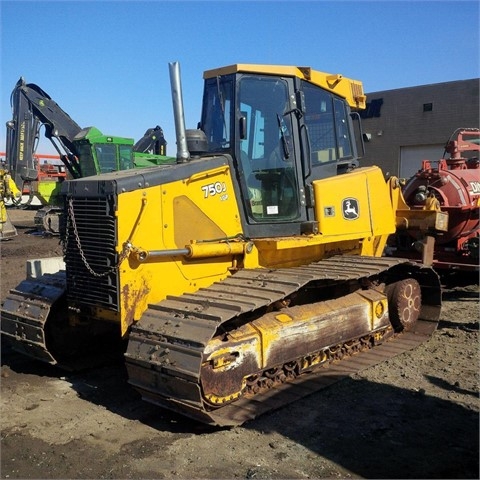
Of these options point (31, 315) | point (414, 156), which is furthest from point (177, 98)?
point (414, 156)

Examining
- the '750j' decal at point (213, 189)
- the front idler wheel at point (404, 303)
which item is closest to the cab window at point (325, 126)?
the '750j' decal at point (213, 189)

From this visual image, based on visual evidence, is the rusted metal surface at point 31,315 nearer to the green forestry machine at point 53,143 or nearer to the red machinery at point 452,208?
the red machinery at point 452,208

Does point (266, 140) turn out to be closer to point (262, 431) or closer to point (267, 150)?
point (267, 150)

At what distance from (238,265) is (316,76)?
222 cm

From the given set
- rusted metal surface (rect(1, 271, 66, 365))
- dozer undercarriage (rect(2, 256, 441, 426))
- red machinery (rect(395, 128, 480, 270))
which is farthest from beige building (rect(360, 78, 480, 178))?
rusted metal surface (rect(1, 271, 66, 365))

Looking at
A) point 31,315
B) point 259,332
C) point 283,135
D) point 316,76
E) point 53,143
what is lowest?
point 259,332

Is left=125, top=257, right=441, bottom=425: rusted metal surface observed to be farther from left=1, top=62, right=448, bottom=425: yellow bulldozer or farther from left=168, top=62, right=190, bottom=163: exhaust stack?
left=168, top=62, right=190, bottom=163: exhaust stack

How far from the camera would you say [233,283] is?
5281mm

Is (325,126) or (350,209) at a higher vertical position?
(325,126)

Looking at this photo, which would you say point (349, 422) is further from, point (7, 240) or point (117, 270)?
point (7, 240)

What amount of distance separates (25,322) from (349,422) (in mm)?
3290

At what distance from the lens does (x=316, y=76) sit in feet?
20.4

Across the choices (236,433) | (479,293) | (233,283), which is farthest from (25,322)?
(479,293)

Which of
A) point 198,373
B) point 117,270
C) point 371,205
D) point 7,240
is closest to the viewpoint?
point 198,373
